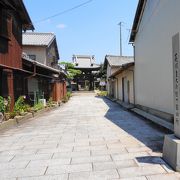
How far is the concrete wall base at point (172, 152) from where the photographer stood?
5.09m

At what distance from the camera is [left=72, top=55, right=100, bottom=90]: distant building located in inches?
2522

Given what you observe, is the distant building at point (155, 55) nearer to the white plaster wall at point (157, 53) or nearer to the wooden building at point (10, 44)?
the white plaster wall at point (157, 53)

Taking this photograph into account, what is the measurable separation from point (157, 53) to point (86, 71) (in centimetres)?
5281

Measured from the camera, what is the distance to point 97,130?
10180mm

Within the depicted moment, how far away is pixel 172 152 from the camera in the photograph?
534 centimetres

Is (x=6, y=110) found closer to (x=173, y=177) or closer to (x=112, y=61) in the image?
(x=173, y=177)

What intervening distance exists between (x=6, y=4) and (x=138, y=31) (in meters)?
9.08

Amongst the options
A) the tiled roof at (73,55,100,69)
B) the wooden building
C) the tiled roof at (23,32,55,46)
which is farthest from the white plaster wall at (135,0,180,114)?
the tiled roof at (73,55,100,69)

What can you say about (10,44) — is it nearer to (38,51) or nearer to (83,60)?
(38,51)

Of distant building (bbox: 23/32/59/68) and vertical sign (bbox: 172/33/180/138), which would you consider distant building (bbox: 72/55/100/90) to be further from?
vertical sign (bbox: 172/33/180/138)

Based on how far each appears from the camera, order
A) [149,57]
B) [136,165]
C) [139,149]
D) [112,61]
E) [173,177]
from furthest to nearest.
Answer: [112,61] → [149,57] → [139,149] → [136,165] → [173,177]

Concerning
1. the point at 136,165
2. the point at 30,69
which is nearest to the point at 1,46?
the point at 30,69

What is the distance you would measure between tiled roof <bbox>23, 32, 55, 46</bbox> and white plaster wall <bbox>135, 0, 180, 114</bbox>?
45.8 feet

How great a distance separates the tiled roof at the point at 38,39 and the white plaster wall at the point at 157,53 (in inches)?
549
